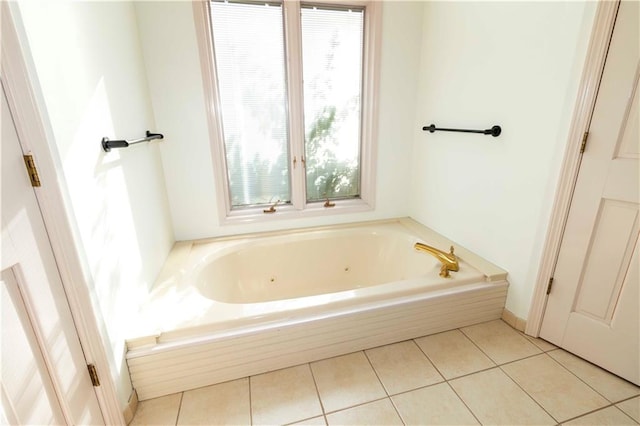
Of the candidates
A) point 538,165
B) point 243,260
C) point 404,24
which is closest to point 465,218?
point 538,165

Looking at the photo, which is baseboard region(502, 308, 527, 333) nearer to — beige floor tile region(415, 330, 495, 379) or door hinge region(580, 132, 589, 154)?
beige floor tile region(415, 330, 495, 379)

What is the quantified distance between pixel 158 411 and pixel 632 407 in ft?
6.48

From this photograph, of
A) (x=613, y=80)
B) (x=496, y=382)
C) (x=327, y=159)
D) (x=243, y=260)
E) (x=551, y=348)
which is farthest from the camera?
(x=327, y=159)

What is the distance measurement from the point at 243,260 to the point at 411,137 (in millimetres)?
1597

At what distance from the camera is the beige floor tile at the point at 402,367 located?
1342 millimetres

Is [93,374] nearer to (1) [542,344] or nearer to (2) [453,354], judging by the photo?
(2) [453,354]

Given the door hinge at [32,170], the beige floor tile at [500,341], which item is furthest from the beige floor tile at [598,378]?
the door hinge at [32,170]

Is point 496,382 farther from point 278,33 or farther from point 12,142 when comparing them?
point 278,33

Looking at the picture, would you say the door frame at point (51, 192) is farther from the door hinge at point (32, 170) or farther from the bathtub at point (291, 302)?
the bathtub at point (291, 302)

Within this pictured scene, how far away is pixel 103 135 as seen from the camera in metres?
1.15

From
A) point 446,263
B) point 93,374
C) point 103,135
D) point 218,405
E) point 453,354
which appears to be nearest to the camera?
point 93,374

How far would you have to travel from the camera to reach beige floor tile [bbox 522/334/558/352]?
1.52 m

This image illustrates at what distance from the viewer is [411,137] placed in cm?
Answer: 232

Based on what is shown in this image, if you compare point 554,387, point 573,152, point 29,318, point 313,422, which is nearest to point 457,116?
point 573,152
